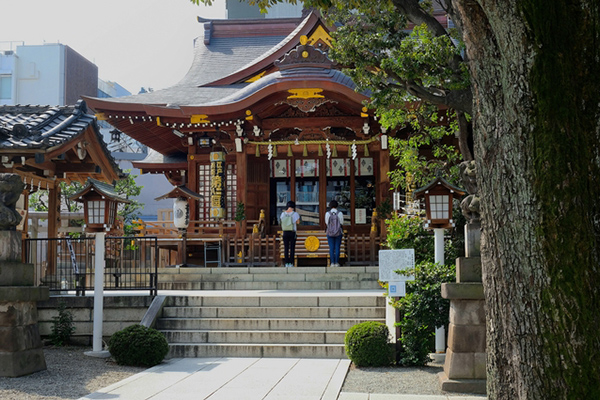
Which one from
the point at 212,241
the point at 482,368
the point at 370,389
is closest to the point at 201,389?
the point at 370,389

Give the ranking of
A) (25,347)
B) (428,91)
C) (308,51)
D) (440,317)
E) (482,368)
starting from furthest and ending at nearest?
(308,51)
(428,91)
(440,317)
(25,347)
(482,368)

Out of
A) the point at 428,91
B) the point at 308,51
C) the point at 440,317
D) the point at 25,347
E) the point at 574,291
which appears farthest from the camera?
the point at 308,51

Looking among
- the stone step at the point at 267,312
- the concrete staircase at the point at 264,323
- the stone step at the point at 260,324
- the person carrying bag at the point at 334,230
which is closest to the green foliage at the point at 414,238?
the concrete staircase at the point at 264,323

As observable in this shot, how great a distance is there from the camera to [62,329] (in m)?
11.5

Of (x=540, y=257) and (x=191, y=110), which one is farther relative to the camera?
(x=191, y=110)

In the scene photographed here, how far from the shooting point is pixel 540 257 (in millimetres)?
4113

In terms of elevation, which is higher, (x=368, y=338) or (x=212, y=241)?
(x=212, y=241)

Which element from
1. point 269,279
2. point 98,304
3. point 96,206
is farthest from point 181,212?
point 98,304

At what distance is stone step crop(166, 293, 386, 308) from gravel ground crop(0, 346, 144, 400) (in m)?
2.18

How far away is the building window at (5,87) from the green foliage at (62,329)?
37.8 m

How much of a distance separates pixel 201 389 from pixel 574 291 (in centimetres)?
527

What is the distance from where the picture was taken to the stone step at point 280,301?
12.1 meters

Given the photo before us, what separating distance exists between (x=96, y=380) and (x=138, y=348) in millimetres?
1018

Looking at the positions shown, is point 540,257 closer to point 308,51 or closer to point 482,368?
point 482,368
